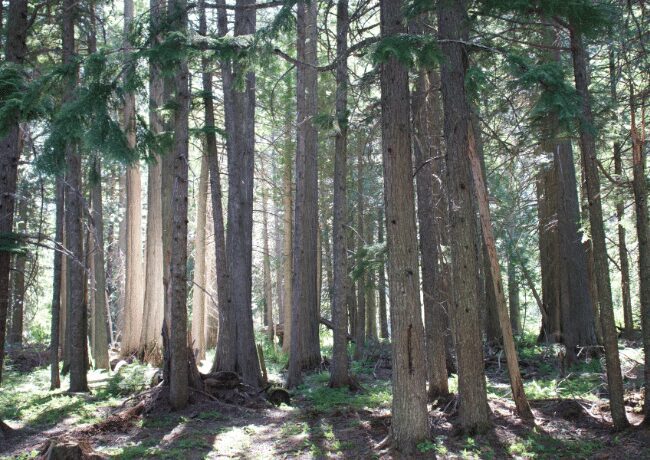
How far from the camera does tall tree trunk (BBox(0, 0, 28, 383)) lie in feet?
28.0

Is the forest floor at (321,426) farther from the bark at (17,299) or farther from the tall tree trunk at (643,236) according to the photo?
the bark at (17,299)

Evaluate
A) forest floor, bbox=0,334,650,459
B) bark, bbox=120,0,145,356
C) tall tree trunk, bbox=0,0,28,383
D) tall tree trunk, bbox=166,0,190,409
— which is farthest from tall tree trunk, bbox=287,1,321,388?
tall tree trunk, bbox=0,0,28,383

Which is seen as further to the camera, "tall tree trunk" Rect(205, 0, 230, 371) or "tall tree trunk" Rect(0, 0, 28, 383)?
"tall tree trunk" Rect(205, 0, 230, 371)

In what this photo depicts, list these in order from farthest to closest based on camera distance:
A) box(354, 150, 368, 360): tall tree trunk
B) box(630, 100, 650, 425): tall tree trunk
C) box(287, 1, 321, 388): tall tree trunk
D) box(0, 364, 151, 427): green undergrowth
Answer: box(354, 150, 368, 360): tall tree trunk < box(287, 1, 321, 388): tall tree trunk < box(0, 364, 151, 427): green undergrowth < box(630, 100, 650, 425): tall tree trunk

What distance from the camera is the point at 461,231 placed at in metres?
7.68

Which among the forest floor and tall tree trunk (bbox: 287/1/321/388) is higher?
tall tree trunk (bbox: 287/1/321/388)

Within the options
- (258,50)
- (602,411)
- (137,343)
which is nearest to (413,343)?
(602,411)

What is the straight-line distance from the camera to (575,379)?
1098cm

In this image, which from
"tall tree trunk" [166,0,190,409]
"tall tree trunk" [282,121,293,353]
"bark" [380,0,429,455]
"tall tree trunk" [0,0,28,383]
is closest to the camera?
"bark" [380,0,429,455]

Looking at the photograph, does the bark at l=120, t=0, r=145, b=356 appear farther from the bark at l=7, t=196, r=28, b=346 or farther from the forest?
the bark at l=7, t=196, r=28, b=346

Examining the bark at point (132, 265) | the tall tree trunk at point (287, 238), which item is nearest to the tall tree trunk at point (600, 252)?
the tall tree trunk at point (287, 238)

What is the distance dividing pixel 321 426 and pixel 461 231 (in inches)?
158

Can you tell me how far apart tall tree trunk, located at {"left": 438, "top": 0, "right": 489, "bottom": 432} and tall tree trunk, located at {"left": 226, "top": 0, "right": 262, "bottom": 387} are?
5.21 m

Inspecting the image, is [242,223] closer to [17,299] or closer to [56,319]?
[56,319]
